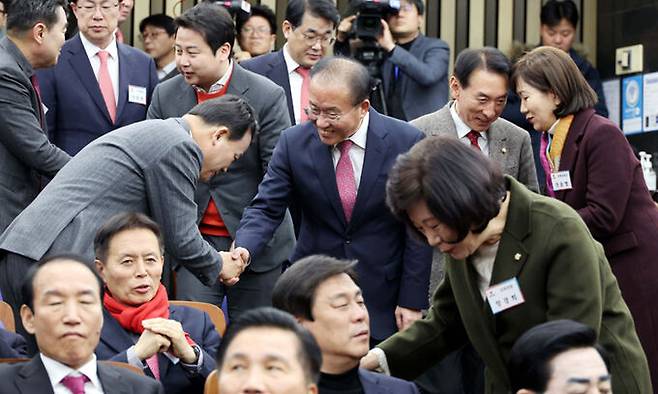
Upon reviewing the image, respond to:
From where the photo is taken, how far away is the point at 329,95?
4.86 m

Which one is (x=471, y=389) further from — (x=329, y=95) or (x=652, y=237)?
(x=329, y=95)

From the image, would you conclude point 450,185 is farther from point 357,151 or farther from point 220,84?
point 220,84

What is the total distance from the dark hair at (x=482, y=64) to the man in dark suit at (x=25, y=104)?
150 centimetres

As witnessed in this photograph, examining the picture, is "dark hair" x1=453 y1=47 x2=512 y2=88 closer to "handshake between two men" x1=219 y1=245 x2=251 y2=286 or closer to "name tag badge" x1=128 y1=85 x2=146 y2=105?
"handshake between two men" x1=219 y1=245 x2=251 y2=286

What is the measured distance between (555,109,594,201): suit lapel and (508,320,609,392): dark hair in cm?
156

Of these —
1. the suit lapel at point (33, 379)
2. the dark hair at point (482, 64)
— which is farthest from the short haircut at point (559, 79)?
the suit lapel at point (33, 379)

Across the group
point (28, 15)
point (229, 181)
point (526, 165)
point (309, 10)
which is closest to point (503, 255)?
point (526, 165)

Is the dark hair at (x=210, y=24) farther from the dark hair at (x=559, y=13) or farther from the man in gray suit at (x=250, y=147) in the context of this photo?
the dark hair at (x=559, y=13)

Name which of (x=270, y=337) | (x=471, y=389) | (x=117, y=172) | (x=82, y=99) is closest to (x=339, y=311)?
(x=270, y=337)

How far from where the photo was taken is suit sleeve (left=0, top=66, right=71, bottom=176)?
522 cm

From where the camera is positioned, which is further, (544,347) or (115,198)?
(115,198)

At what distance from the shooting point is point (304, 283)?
3.85m

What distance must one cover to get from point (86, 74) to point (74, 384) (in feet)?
8.58

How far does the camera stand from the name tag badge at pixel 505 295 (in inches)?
145
